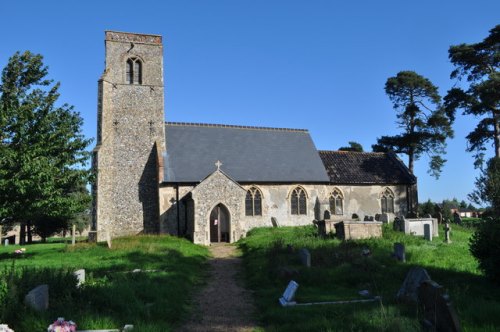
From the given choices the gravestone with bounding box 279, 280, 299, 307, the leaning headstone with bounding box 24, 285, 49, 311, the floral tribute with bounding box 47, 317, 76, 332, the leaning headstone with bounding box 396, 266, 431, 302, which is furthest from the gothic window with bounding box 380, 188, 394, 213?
the floral tribute with bounding box 47, 317, 76, 332

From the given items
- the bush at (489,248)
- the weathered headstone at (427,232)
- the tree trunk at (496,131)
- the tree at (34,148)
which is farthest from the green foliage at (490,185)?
the tree at (34,148)

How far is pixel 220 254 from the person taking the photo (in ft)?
66.9

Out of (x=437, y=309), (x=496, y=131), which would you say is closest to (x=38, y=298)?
(x=437, y=309)

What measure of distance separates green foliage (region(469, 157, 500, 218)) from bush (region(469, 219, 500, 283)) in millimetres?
16636

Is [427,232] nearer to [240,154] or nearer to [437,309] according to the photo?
[437,309]

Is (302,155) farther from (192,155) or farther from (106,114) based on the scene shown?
(106,114)

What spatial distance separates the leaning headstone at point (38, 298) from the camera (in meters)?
7.74

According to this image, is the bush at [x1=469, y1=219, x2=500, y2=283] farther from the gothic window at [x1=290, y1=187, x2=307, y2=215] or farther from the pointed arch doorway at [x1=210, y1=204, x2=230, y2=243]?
the gothic window at [x1=290, y1=187, x2=307, y2=215]

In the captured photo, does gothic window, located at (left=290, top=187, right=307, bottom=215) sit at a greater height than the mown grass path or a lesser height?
greater

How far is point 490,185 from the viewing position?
96.6 feet

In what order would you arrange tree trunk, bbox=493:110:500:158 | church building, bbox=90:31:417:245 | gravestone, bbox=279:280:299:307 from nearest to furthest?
gravestone, bbox=279:280:299:307, church building, bbox=90:31:417:245, tree trunk, bbox=493:110:500:158

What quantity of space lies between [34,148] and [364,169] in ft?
82.6

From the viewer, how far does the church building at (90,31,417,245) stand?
86.2 ft

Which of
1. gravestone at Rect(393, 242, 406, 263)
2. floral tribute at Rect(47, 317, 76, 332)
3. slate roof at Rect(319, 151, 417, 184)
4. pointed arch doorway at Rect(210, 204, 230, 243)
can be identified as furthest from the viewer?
slate roof at Rect(319, 151, 417, 184)
